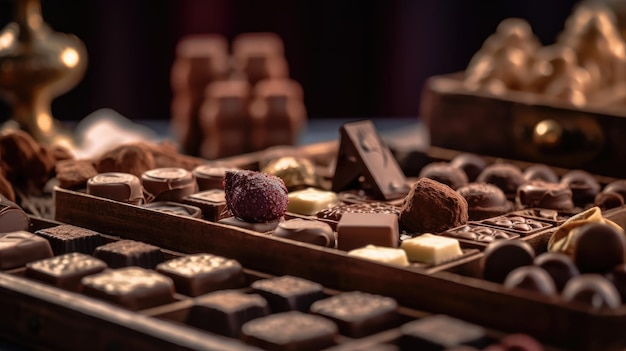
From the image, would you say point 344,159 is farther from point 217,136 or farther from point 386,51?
point 386,51

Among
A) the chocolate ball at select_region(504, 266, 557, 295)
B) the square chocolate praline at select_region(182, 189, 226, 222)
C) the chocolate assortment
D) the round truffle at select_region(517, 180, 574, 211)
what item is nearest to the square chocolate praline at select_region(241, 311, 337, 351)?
the chocolate assortment

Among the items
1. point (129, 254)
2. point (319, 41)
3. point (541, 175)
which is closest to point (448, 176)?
point (541, 175)

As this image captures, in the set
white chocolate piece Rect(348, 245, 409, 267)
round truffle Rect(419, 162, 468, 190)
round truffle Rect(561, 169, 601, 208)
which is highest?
white chocolate piece Rect(348, 245, 409, 267)

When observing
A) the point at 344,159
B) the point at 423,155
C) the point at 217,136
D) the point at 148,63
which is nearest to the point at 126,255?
the point at 344,159

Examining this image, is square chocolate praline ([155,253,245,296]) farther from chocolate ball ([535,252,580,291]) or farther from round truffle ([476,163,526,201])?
round truffle ([476,163,526,201])

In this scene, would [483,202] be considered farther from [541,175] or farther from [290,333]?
[290,333]
